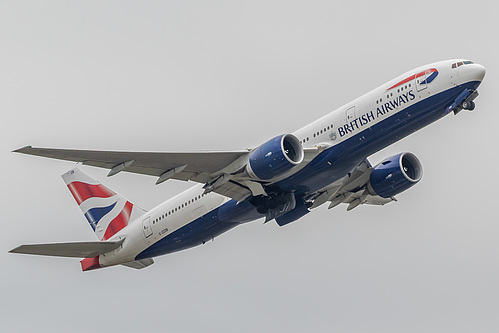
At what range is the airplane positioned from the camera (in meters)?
33.0

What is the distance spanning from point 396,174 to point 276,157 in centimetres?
817

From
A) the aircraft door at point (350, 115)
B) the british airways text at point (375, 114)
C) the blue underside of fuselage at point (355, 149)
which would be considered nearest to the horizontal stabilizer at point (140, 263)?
the blue underside of fuselage at point (355, 149)

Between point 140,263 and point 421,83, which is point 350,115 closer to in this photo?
point 421,83

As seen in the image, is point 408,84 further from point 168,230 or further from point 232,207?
point 168,230

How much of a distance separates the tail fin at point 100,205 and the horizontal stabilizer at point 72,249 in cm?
177

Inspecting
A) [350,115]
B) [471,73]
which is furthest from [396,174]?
[471,73]

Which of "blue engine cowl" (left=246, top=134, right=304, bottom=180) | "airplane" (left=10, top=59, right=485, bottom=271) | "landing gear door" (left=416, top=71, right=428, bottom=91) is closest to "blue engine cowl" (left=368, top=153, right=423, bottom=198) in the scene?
"airplane" (left=10, top=59, right=485, bottom=271)

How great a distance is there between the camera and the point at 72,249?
39.1 meters

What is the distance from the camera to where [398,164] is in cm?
3850

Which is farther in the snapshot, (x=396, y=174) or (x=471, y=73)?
(x=396, y=174)

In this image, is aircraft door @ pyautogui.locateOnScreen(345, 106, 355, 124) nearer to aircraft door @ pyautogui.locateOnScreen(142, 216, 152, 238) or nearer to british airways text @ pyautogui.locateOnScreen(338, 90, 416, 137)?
british airways text @ pyautogui.locateOnScreen(338, 90, 416, 137)

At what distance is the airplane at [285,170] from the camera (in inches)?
1298

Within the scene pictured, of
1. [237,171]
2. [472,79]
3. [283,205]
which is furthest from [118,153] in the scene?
[472,79]

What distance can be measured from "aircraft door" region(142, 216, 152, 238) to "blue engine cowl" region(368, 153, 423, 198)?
425 inches
